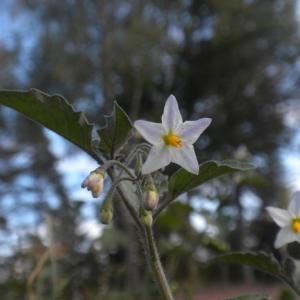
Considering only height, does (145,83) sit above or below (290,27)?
below

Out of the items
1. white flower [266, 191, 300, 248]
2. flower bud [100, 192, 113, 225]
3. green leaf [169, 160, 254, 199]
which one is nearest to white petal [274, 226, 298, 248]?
white flower [266, 191, 300, 248]

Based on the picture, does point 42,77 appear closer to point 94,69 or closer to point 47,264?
point 94,69

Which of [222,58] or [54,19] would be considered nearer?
[54,19]

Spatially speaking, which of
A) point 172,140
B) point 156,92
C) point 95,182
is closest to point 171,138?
point 172,140

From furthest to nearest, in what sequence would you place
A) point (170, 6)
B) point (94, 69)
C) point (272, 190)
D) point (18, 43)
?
point (272, 190) → point (170, 6) → point (18, 43) → point (94, 69)

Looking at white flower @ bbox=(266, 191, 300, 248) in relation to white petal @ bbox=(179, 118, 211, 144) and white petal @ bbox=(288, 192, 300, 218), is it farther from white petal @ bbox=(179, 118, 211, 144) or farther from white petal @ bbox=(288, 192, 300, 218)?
white petal @ bbox=(179, 118, 211, 144)

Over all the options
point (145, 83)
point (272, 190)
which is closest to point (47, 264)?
point (145, 83)
